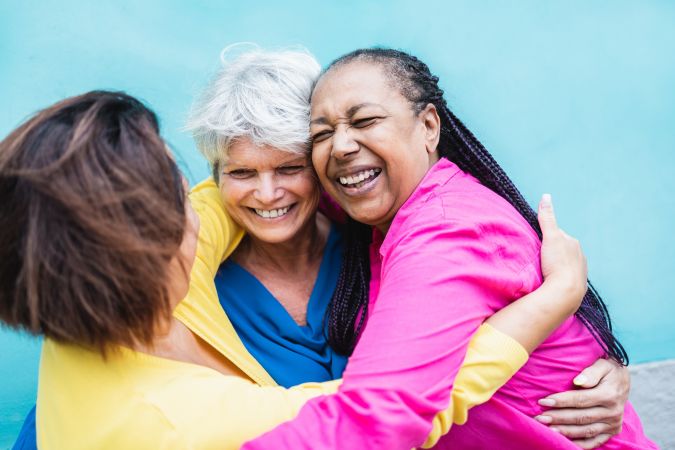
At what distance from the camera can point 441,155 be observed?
6.52 feet

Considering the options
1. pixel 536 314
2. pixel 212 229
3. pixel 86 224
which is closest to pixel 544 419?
pixel 536 314

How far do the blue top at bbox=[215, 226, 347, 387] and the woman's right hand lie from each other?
0.64 meters

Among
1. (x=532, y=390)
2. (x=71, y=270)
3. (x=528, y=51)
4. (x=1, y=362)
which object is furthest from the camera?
(x=528, y=51)

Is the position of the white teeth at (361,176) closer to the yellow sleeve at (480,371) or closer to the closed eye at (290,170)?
the closed eye at (290,170)

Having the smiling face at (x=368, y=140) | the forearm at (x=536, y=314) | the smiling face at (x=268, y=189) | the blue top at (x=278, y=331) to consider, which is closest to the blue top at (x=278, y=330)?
the blue top at (x=278, y=331)

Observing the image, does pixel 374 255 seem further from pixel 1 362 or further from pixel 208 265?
pixel 1 362

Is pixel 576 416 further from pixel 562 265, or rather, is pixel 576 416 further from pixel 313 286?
pixel 313 286

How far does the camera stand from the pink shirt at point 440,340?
1.30m

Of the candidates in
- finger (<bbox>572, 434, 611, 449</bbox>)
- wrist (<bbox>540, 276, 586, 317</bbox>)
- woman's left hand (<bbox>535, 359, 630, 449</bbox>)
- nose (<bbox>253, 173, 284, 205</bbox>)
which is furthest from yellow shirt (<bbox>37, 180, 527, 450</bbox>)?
nose (<bbox>253, 173, 284, 205</bbox>)

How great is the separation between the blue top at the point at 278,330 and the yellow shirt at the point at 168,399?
43 cm

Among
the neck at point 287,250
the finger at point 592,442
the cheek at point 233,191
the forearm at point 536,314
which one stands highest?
the cheek at point 233,191

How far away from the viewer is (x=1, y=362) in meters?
2.35

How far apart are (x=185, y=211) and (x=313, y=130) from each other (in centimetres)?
58

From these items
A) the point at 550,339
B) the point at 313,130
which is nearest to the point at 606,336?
the point at 550,339
